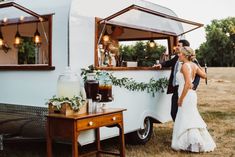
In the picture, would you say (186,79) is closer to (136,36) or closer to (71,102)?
(136,36)

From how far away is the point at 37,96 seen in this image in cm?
591

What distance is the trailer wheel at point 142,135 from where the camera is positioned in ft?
24.2

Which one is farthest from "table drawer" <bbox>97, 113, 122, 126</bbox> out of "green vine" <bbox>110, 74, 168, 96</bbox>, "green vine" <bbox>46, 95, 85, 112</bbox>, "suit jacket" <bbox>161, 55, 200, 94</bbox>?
"suit jacket" <bbox>161, 55, 200, 94</bbox>

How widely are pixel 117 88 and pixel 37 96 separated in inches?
49.5

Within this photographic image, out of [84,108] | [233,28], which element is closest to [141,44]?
[84,108]

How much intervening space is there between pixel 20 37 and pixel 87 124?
320cm

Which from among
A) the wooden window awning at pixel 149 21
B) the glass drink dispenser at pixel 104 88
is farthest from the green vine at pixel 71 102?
the wooden window awning at pixel 149 21

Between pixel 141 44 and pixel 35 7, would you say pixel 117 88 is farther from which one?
pixel 141 44

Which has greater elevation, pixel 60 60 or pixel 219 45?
pixel 219 45

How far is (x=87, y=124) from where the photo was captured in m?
5.00

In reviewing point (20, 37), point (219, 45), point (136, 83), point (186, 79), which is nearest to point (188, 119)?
point (186, 79)

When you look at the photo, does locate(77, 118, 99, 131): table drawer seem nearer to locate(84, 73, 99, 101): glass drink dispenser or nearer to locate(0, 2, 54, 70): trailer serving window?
locate(84, 73, 99, 101): glass drink dispenser

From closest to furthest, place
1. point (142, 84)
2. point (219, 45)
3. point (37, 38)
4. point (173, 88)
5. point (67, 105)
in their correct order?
1. point (67, 105)
2. point (37, 38)
3. point (142, 84)
4. point (173, 88)
5. point (219, 45)

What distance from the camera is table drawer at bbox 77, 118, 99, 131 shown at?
486 cm
